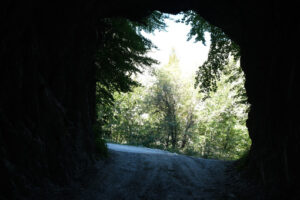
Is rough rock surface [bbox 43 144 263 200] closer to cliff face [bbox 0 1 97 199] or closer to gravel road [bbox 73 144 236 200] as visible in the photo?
gravel road [bbox 73 144 236 200]

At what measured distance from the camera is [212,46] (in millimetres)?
11695

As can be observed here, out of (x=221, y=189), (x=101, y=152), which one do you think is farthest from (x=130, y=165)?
(x=221, y=189)

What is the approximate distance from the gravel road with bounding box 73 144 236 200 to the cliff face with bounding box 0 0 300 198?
865 millimetres

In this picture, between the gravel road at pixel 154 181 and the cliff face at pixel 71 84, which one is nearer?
the cliff face at pixel 71 84

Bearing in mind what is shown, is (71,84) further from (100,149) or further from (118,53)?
(118,53)

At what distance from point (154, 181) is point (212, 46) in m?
8.00

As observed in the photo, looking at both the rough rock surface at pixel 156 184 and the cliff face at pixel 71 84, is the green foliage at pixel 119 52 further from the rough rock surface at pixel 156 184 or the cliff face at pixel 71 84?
the rough rock surface at pixel 156 184

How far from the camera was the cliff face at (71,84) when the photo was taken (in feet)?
13.5

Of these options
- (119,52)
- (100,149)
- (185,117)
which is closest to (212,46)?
(119,52)

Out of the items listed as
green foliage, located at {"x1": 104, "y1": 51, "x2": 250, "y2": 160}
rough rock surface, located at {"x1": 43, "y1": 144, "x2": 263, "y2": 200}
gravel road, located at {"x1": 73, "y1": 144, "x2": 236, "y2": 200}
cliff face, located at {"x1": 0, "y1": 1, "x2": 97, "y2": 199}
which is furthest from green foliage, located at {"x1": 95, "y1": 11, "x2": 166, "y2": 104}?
green foliage, located at {"x1": 104, "y1": 51, "x2": 250, "y2": 160}

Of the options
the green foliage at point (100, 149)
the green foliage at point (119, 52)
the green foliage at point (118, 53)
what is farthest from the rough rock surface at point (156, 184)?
the green foliage at point (119, 52)

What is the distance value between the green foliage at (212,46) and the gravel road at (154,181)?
5.14 m

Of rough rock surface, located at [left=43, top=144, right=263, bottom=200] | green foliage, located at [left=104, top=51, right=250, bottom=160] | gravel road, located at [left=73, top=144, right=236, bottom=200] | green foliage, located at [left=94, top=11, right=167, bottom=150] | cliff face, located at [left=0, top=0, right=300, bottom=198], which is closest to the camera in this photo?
cliff face, located at [left=0, top=0, right=300, bottom=198]

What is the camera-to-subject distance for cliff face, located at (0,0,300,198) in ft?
13.5
